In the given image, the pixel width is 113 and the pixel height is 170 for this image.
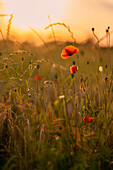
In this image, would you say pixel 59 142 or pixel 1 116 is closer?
pixel 59 142

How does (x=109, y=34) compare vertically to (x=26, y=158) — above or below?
above

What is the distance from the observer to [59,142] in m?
1.37

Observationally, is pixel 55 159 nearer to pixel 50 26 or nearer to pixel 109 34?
pixel 50 26

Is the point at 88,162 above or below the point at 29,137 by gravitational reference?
below

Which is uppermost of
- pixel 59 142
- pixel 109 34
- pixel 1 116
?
pixel 109 34

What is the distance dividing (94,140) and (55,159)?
49cm

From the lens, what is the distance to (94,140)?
168 cm

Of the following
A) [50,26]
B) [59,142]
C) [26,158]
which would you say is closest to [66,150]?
[59,142]

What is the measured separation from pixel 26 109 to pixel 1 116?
212mm

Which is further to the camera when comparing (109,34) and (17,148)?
(109,34)

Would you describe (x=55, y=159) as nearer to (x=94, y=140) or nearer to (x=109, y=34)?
(x=94, y=140)

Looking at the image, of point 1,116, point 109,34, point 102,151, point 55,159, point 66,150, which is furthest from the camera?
point 1,116

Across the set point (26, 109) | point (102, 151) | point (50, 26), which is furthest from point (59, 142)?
point (50, 26)

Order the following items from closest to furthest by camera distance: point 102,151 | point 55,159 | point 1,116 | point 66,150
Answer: point 55,159
point 66,150
point 102,151
point 1,116
